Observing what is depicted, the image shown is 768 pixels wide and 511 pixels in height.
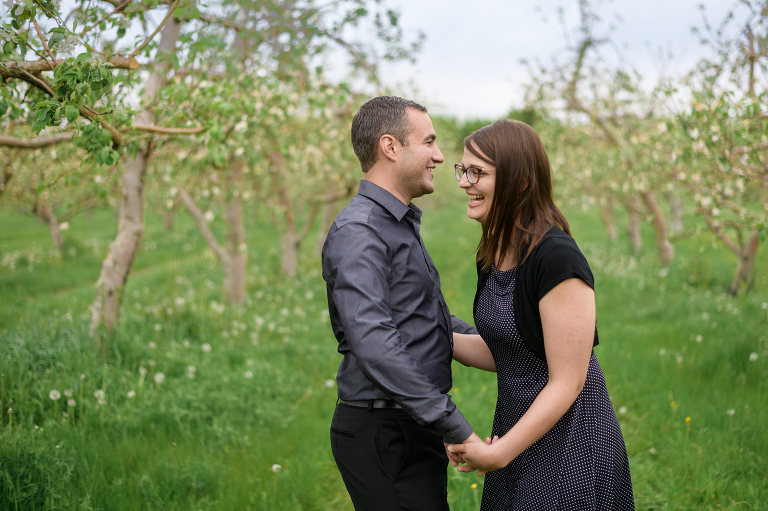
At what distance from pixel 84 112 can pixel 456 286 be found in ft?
30.3

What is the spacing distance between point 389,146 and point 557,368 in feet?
3.75

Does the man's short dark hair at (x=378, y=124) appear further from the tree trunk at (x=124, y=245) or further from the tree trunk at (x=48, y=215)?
the tree trunk at (x=48, y=215)

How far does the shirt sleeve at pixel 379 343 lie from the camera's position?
2.22 m

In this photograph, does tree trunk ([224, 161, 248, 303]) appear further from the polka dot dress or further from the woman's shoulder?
the woman's shoulder

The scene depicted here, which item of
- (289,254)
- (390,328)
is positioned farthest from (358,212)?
(289,254)

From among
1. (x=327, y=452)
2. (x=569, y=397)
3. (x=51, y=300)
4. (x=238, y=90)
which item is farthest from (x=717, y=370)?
(x=51, y=300)

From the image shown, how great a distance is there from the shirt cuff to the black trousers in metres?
0.28

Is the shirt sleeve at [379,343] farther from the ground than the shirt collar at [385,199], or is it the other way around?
the shirt collar at [385,199]

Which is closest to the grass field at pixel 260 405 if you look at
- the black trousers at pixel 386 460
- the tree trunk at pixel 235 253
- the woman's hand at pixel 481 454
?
the tree trunk at pixel 235 253

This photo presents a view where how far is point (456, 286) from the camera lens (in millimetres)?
11938

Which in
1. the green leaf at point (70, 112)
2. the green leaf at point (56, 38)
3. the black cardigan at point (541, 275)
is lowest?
the black cardigan at point (541, 275)

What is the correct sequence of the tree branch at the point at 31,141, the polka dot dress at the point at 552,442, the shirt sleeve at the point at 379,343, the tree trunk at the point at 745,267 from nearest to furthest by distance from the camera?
the shirt sleeve at the point at 379,343, the polka dot dress at the point at 552,442, the tree branch at the point at 31,141, the tree trunk at the point at 745,267

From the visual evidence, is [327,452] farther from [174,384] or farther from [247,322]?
[247,322]

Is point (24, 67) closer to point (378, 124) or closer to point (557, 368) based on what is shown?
point (378, 124)
